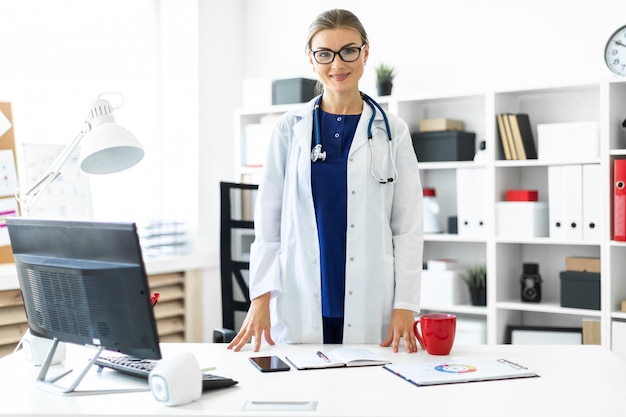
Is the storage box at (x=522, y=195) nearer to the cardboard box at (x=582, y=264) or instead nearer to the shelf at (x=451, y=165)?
the shelf at (x=451, y=165)

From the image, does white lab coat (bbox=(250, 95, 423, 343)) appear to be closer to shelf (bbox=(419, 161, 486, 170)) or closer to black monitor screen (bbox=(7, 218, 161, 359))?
black monitor screen (bbox=(7, 218, 161, 359))

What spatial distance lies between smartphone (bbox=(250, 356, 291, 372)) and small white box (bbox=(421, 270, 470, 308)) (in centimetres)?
218

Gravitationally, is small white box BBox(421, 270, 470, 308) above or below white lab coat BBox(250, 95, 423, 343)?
below

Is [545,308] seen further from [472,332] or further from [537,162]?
[537,162]

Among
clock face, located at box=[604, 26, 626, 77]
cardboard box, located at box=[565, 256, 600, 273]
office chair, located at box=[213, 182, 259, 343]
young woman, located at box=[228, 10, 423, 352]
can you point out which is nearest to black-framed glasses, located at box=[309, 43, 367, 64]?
young woman, located at box=[228, 10, 423, 352]

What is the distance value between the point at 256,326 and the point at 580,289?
6.73 feet

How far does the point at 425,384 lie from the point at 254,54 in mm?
3579

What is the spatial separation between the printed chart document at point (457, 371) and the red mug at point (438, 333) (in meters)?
0.06

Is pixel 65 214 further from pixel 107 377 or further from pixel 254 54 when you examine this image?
A: pixel 107 377

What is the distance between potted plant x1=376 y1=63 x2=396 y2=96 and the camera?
13.4 ft

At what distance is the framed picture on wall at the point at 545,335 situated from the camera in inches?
144

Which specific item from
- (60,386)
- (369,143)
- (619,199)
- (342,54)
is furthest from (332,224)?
(619,199)

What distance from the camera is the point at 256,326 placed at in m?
2.01

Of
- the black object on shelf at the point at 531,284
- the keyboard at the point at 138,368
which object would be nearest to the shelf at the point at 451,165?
the black object on shelf at the point at 531,284
